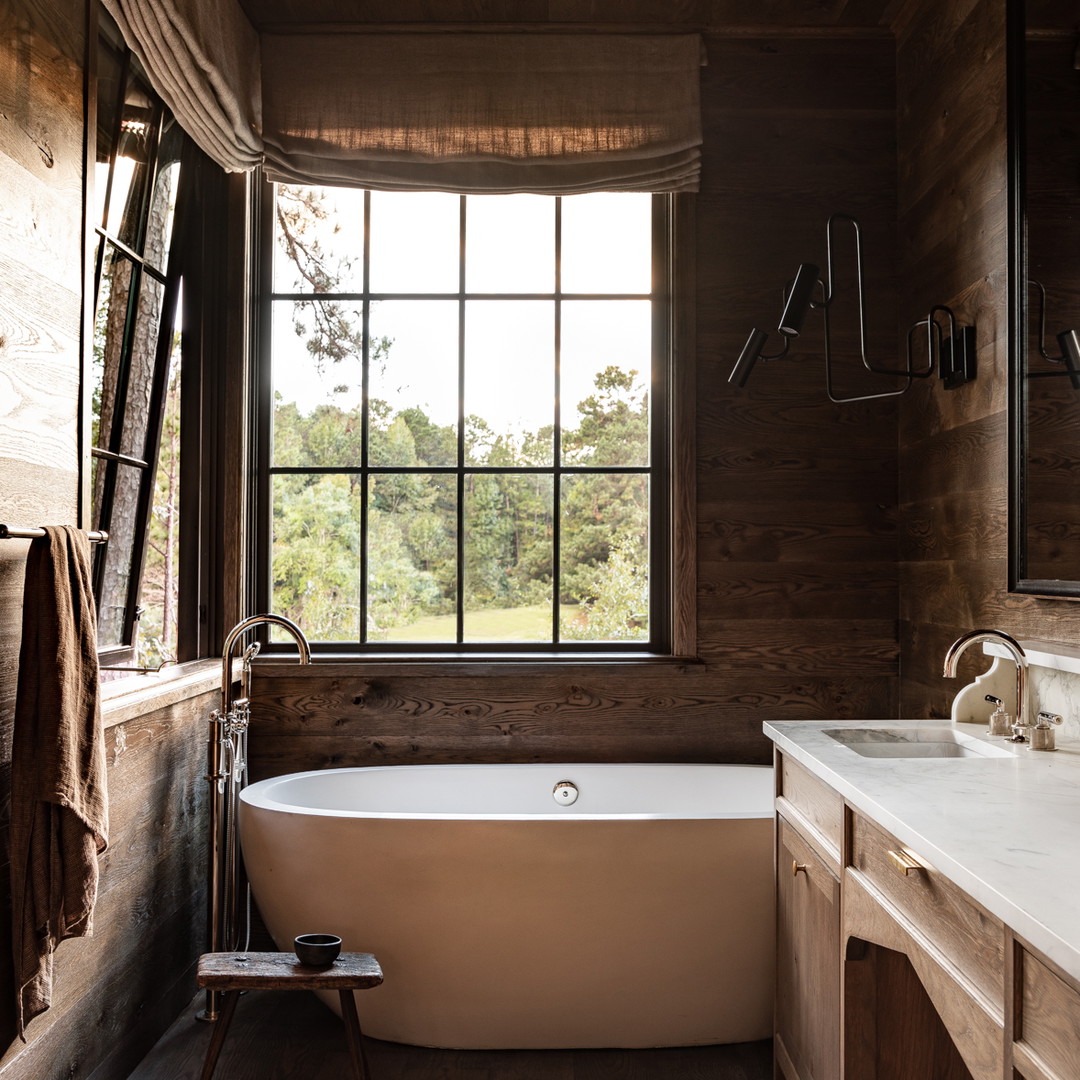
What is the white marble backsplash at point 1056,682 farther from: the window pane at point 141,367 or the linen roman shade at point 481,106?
the window pane at point 141,367

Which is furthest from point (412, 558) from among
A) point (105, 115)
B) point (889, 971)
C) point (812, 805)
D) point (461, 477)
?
point (889, 971)

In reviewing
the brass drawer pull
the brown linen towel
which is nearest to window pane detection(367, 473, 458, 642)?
the brown linen towel

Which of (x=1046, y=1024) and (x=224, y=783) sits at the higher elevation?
(x=1046, y=1024)

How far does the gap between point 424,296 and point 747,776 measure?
1723mm

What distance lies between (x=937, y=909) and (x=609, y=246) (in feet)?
7.45

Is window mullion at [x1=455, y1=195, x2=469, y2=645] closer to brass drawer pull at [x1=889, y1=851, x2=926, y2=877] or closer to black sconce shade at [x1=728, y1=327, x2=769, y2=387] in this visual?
black sconce shade at [x1=728, y1=327, x2=769, y2=387]

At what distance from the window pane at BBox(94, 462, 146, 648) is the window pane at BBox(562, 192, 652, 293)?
1.43m

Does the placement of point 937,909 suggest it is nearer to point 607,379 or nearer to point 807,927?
point 807,927

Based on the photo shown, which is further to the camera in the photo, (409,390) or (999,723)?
(409,390)

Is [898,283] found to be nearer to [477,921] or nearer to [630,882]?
[630,882]

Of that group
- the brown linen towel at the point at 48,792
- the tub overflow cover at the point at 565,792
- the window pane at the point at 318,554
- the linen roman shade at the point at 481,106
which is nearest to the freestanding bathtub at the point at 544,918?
the tub overflow cover at the point at 565,792

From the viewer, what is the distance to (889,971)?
1591 mm

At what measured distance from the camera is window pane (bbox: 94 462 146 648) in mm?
2275

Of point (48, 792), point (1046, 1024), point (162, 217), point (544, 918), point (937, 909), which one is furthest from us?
point (162, 217)
